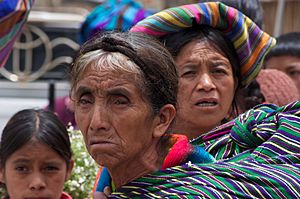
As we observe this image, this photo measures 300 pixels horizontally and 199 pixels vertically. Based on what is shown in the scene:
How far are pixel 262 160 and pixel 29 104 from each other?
6115mm

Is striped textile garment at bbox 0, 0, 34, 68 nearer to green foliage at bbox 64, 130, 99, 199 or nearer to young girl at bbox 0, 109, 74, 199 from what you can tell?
young girl at bbox 0, 109, 74, 199

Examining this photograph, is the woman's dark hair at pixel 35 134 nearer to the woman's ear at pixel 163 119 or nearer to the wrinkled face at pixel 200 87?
the wrinkled face at pixel 200 87

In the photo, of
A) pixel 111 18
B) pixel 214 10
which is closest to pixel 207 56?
pixel 214 10

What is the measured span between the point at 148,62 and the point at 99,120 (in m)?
0.23

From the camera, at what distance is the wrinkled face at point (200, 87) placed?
12.4ft

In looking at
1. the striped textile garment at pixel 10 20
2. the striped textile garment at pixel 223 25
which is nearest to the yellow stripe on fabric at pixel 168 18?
the striped textile garment at pixel 223 25

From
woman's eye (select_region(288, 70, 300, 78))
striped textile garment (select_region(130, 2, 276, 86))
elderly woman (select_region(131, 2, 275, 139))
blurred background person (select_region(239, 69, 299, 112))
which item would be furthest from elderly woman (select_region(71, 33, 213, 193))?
woman's eye (select_region(288, 70, 300, 78))

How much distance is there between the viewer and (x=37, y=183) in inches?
163

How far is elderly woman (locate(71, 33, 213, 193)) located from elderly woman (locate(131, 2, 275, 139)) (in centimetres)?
93

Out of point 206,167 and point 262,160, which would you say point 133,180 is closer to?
point 206,167

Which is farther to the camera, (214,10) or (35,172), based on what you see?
(35,172)

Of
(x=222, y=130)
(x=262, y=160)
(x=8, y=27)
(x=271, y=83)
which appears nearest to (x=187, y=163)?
(x=262, y=160)

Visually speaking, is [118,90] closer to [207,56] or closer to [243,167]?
[243,167]

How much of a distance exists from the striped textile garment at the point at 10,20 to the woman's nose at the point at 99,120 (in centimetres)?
133
